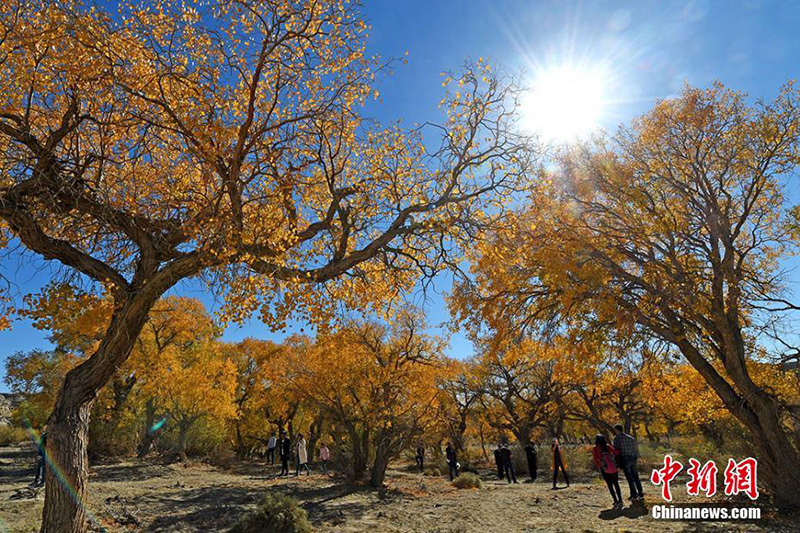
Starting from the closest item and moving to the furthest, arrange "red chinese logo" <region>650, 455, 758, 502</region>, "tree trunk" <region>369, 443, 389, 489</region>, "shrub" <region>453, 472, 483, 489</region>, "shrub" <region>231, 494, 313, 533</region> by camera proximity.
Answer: "shrub" <region>231, 494, 313, 533</region> < "red chinese logo" <region>650, 455, 758, 502</region> < "tree trunk" <region>369, 443, 389, 489</region> < "shrub" <region>453, 472, 483, 489</region>

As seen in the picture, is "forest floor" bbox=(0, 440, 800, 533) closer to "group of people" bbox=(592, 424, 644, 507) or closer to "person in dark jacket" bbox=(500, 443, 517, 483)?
"group of people" bbox=(592, 424, 644, 507)

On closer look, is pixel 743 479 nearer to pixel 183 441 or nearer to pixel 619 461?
pixel 619 461

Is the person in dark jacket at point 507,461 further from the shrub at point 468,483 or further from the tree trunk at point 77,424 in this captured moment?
the tree trunk at point 77,424

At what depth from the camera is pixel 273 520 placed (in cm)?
725

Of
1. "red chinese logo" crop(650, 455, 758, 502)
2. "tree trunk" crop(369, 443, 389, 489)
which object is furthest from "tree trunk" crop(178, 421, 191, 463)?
"red chinese logo" crop(650, 455, 758, 502)

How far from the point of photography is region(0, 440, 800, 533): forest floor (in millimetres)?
7695

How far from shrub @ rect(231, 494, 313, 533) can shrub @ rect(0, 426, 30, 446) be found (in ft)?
160

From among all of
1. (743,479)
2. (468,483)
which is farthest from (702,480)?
(468,483)

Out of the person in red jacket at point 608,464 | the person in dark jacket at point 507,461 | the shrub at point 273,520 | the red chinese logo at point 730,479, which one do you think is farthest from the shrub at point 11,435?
the red chinese logo at point 730,479

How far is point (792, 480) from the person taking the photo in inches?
325

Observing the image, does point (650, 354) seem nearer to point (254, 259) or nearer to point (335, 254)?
point (335, 254)

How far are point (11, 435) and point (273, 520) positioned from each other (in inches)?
2002

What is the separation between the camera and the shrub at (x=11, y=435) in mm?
40094

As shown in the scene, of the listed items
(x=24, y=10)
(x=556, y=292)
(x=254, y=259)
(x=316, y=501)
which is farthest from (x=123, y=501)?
(x=556, y=292)
